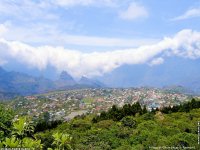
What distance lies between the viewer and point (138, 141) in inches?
1603

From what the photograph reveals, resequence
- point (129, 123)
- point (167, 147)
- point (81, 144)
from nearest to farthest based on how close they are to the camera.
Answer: point (167, 147), point (81, 144), point (129, 123)

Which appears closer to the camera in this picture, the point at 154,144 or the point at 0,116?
the point at 0,116

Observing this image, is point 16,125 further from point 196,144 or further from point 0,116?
point 196,144

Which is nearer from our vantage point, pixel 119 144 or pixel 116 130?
pixel 119 144

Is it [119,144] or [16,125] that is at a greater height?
[16,125]

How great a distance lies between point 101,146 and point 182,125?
15.8 m

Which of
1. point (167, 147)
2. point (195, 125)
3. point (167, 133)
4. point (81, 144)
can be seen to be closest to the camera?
point (167, 147)

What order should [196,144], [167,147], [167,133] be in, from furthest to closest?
1. [167,133]
2. [196,144]
3. [167,147]

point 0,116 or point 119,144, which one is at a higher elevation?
point 0,116

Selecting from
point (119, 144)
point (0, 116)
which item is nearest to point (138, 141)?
point (119, 144)

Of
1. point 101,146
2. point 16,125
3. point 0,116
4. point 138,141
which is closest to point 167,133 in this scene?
point 138,141

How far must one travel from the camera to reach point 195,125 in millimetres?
50344

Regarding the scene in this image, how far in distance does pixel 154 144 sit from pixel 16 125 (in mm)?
29590

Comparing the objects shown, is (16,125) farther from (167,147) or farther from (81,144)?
(81,144)
